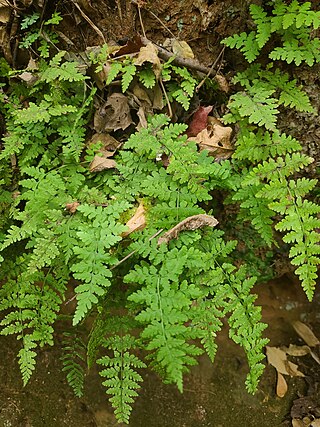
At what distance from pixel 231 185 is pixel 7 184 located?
1.56m

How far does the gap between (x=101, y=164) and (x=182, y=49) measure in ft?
3.22

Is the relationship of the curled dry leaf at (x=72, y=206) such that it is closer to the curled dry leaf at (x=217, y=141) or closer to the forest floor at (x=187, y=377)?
the curled dry leaf at (x=217, y=141)

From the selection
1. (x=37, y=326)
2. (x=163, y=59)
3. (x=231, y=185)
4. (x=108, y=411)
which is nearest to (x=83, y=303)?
(x=37, y=326)

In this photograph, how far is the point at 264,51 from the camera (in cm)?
320

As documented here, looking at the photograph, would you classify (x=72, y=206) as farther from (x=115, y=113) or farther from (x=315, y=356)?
(x=315, y=356)

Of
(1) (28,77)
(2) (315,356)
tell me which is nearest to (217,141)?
(1) (28,77)

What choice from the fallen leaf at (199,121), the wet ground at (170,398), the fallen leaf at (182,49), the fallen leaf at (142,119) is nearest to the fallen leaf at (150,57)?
the fallen leaf at (182,49)

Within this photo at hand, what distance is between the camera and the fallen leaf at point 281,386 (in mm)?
3787

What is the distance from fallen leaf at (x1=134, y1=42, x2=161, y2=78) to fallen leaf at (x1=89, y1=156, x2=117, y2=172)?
66cm

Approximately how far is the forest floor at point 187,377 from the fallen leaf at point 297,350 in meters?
0.04

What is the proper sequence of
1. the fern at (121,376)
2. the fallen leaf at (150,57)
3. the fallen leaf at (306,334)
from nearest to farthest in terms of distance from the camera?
the fern at (121,376) < the fallen leaf at (150,57) < the fallen leaf at (306,334)

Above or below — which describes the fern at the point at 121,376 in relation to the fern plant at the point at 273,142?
below

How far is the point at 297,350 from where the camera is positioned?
4059 millimetres

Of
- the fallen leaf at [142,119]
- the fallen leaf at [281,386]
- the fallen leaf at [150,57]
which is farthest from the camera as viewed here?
the fallen leaf at [281,386]
